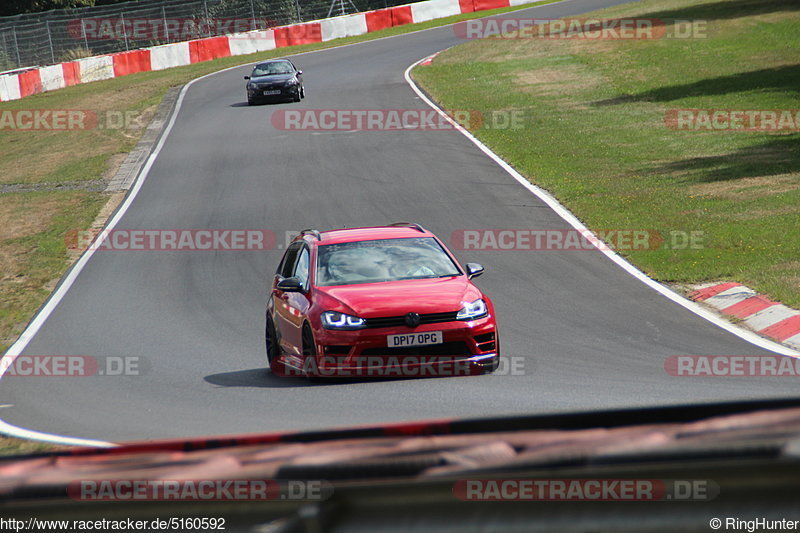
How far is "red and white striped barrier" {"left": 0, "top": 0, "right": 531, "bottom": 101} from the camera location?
1698 inches

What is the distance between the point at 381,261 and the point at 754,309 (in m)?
5.06

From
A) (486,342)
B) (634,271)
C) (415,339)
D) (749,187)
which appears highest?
(415,339)

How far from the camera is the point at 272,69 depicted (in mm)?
36188

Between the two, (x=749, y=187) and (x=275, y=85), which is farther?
(x=275, y=85)

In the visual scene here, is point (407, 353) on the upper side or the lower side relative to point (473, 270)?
lower

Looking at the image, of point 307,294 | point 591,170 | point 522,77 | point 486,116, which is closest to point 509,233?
point 591,170

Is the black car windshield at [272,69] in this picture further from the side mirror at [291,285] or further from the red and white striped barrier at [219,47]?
the side mirror at [291,285]

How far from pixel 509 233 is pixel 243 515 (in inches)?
636

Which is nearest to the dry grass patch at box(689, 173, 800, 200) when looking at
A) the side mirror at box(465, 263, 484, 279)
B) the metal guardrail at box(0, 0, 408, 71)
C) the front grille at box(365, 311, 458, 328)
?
the side mirror at box(465, 263, 484, 279)

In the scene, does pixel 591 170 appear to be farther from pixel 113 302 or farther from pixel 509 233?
pixel 113 302

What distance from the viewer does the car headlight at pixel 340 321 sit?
10188 millimetres

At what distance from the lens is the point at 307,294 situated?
1100 centimetres

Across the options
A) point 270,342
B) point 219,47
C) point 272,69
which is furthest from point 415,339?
point 219,47

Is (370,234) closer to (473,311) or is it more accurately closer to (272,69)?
(473,311)
